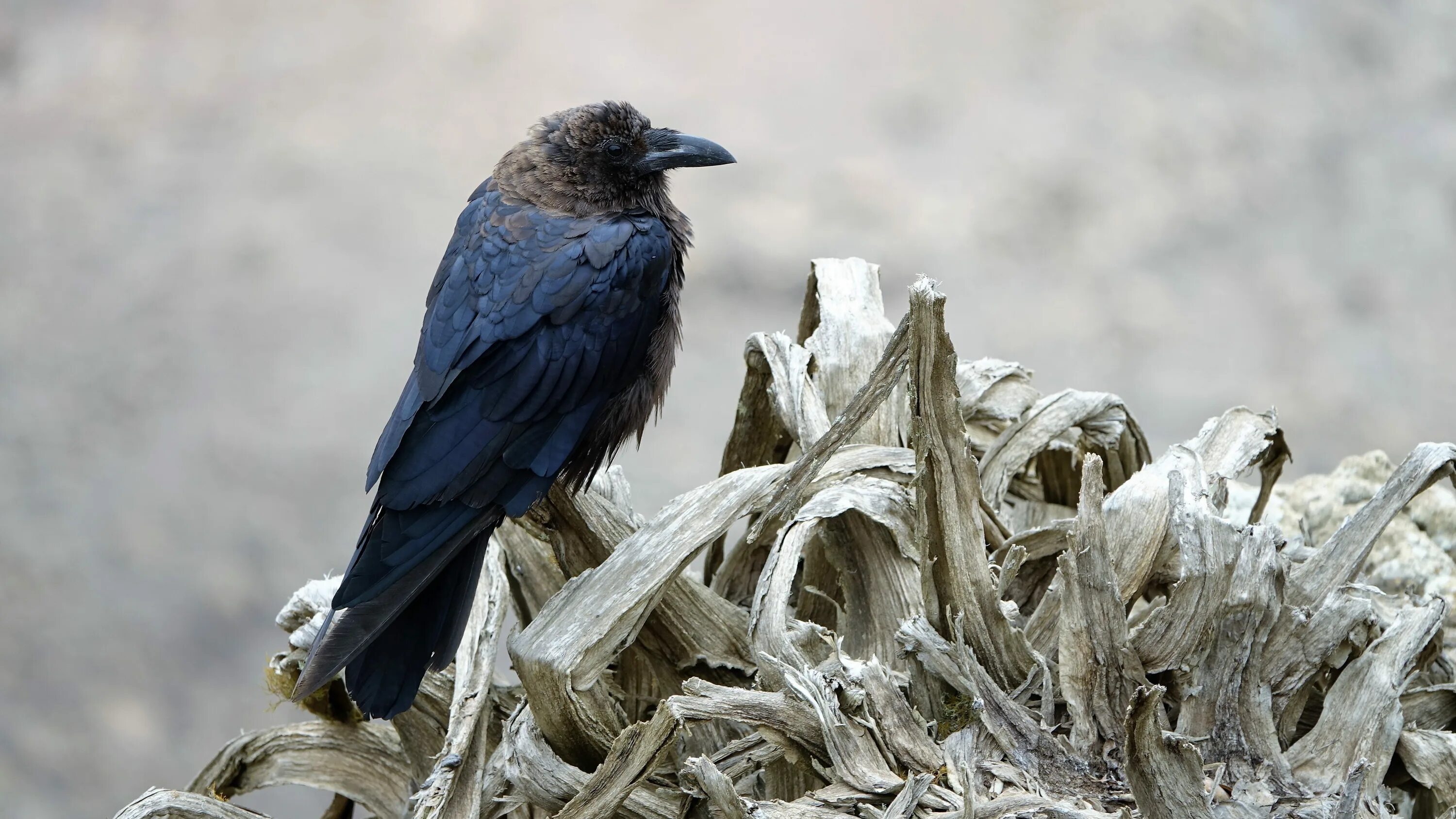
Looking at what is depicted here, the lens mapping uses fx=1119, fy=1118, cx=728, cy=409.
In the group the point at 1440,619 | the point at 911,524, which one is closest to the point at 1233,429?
the point at 1440,619

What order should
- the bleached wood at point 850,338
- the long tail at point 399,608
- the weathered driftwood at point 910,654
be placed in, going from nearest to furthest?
1. the weathered driftwood at point 910,654
2. the long tail at point 399,608
3. the bleached wood at point 850,338

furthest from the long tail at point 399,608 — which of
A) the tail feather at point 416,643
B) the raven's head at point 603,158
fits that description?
the raven's head at point 603,158

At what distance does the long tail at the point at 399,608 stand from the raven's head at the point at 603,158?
2.55ft

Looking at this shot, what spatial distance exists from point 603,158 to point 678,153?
0.54 ft

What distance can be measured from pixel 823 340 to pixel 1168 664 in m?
1.06

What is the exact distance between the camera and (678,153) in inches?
95.4

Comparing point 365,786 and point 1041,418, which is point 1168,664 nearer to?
point 1041,418

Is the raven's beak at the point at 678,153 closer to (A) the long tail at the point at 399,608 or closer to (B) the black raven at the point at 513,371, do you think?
(B) the black raven at the point at 513,371

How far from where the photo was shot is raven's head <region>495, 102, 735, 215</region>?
241 cm

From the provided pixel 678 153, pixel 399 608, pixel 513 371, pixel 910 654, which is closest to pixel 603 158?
pixel 678 153

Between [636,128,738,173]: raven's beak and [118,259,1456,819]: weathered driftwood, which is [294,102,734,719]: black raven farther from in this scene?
[118,259,1456,819]: weathered driftwood

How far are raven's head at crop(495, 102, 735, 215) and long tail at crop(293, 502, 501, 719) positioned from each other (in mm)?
776

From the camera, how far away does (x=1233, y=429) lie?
230 centimetres

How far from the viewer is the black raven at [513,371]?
193cm
